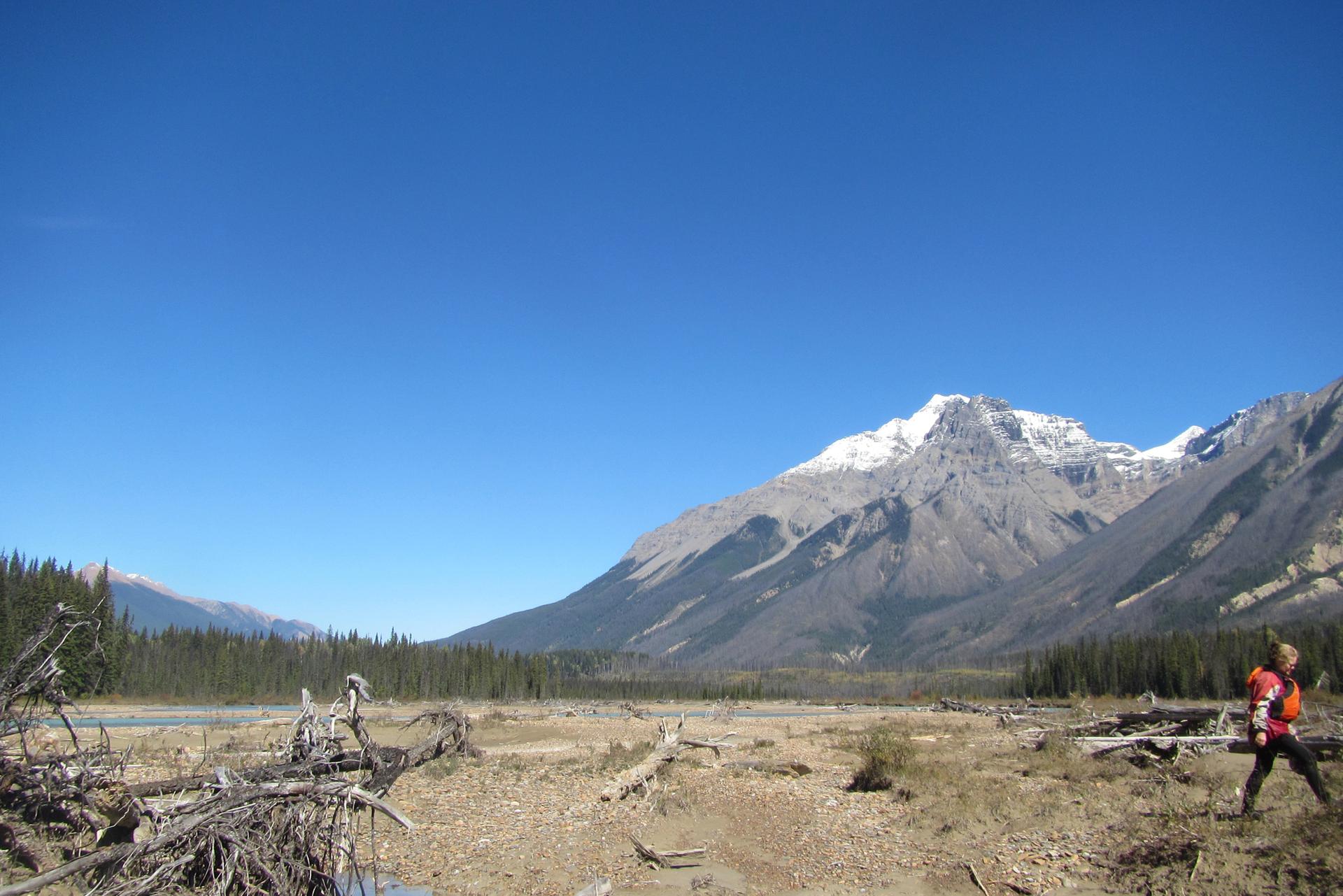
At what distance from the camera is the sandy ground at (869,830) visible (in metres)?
14.2

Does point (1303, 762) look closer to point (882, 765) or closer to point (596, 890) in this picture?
point (596, 890)

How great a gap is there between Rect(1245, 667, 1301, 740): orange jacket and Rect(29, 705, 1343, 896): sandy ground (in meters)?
1.47

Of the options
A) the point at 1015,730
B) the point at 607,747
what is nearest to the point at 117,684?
the point at 607,747

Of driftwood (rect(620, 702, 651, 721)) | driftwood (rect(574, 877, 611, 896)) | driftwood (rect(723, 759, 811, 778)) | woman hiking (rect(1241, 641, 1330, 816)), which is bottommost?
driftwood (rect(620, 702, 651, 721))

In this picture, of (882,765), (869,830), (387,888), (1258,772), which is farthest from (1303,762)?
(387,888)

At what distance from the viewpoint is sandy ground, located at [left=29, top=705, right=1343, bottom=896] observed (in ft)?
46.6

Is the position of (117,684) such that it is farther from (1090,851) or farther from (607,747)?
(1090,851)

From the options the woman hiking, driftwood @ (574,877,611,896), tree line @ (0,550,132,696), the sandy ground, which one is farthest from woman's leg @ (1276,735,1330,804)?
tree line @ (0,550,132,696)

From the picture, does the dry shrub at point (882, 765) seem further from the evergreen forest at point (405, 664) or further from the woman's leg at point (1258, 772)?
the evergreen forest at point (405, 664)

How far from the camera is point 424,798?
27531 mm

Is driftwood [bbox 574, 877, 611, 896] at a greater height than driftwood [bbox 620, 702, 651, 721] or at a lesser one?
greater

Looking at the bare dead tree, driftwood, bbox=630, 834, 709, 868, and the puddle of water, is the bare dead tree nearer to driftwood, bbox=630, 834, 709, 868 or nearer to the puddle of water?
the puddle of water

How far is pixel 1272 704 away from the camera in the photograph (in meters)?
13.6

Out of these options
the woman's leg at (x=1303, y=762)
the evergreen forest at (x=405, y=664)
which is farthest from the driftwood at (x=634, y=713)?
the woman's leg at (x=1303, y=762)
